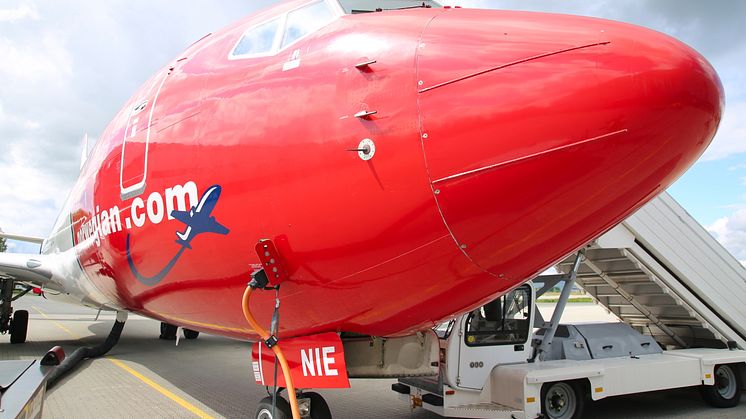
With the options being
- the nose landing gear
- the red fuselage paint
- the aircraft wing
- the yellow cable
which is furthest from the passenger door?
the nose landing gear

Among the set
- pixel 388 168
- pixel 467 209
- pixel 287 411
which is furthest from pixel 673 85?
pixel 287 411


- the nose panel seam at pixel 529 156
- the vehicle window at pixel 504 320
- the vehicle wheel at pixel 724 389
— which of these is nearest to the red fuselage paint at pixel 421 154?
the nose panel seam at pixel 529 156

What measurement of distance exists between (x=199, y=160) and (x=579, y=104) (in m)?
2.46

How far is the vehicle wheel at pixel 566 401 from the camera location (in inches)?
252

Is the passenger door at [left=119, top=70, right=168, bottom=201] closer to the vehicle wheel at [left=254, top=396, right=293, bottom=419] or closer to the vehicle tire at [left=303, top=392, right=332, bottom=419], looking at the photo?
the vehicle wheel at [left=254, top=396, right=293, bottom=419]

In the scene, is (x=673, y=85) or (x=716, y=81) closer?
(x=673, y=85)

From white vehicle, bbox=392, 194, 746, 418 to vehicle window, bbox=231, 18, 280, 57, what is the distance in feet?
12.9

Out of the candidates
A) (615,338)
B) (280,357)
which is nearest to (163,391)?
Result: (280,357)

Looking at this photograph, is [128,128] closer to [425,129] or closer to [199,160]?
[199,160]

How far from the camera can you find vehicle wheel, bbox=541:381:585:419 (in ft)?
21.0

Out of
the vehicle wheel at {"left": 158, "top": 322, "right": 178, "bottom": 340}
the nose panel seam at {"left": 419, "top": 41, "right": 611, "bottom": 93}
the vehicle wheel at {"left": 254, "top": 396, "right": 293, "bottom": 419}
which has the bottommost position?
the vehicle wheel at {"left": 158, "top": 322, "right": 178, "bottom": 340}


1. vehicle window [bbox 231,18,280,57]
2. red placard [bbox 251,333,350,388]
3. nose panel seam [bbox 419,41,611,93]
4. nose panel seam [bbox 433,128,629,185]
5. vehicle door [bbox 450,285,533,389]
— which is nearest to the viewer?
nose panel seam [bbox 433,128,629,185]

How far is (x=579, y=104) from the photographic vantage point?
246 centimetres

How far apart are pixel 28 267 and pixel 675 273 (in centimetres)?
1135
